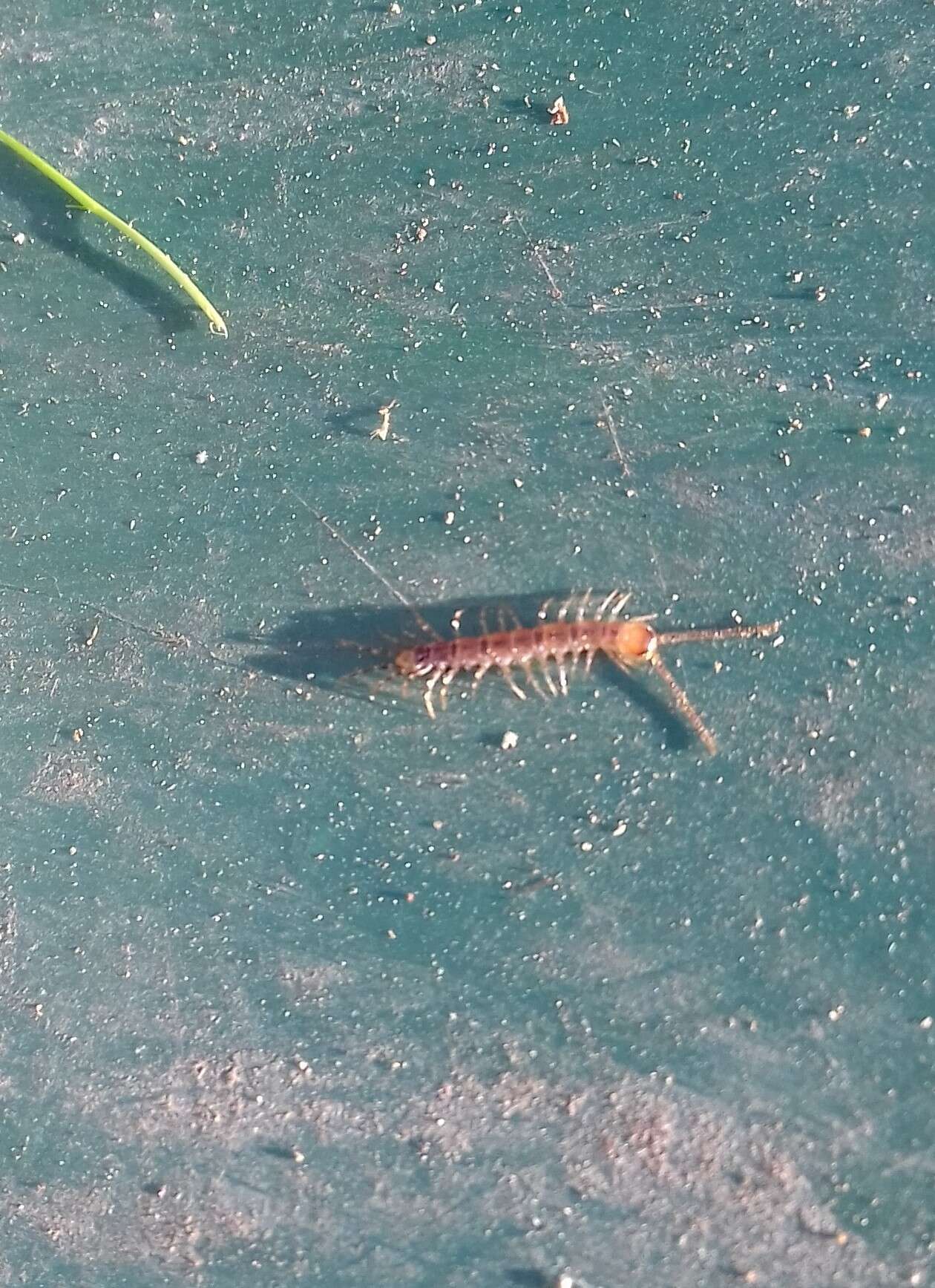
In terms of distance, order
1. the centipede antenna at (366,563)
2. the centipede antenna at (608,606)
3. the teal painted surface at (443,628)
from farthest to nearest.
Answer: the centipede antenna at (366,563), the centipede antenna at (608,606), the teal painted surface at (443,628)

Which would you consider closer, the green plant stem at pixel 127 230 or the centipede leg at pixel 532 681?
the centipede leg at pixel 532 681

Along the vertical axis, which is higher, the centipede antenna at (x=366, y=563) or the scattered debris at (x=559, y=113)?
the scattered debris at (x=559, y=113)

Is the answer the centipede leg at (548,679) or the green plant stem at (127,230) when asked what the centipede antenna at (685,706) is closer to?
the centipede leg at (548,679)

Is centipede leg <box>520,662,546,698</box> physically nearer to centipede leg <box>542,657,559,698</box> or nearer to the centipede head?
centipede leg <box>542,657,559,698</box>

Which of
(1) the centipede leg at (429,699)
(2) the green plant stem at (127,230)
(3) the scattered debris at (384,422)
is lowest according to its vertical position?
(1) the centipede leg at (429,699)

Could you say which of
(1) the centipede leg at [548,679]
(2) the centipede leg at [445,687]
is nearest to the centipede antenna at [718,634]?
(1) the centipede leg at [548,679]

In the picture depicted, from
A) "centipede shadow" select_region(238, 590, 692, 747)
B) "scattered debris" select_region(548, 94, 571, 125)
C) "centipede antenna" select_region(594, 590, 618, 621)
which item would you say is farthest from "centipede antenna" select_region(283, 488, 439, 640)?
"scattered debris" select_region(548, 94, 571, 125)
